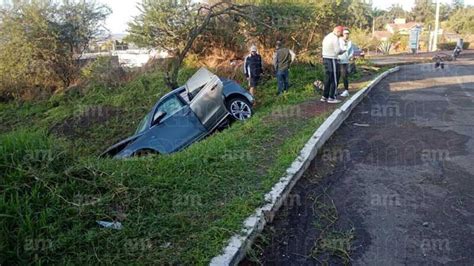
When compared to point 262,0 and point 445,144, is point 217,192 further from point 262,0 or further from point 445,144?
point 262,0

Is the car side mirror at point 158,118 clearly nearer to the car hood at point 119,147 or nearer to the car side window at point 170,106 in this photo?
the car side window at point 170,106

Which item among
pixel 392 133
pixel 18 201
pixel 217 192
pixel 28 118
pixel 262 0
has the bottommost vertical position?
pixel 28 118

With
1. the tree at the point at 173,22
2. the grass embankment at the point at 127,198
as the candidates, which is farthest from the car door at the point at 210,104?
the tree at the point at 173,22

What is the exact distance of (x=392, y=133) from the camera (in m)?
6.88

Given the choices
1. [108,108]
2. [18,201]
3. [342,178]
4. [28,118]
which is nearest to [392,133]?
[342,178]

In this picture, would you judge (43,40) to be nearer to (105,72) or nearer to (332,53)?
(105,72)

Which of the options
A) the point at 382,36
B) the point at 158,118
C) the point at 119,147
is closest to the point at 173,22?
the point at 158,118

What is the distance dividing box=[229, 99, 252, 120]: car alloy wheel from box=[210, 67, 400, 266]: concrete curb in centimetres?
231

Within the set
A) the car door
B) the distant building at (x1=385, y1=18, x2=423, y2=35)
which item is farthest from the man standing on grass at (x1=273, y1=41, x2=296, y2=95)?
the distant building at (x1=385, y1=18, x2=423, y2=35)

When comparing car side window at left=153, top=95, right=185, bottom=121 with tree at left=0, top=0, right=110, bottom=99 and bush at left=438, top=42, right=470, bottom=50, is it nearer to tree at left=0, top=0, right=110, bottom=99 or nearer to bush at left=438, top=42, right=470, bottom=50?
tree at left=0, top=0, right=110, bottom=99

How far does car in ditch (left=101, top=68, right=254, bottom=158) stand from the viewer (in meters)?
7.55

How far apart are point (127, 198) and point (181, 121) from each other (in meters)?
4.20

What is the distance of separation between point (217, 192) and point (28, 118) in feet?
52.5

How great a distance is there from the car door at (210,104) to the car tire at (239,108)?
0.77 metres
